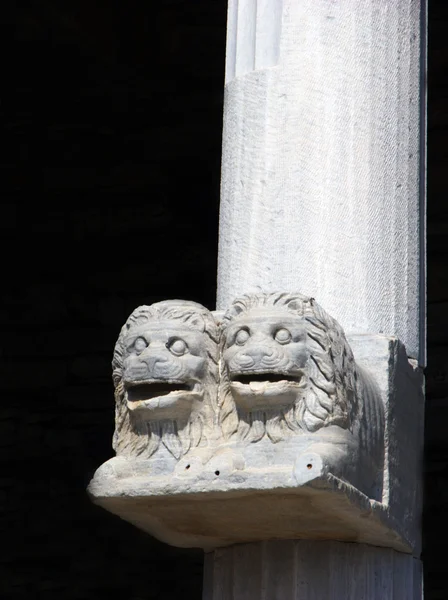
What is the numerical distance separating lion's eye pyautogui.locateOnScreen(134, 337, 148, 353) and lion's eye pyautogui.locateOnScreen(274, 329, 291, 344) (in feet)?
0.80

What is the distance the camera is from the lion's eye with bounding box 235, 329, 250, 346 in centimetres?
295

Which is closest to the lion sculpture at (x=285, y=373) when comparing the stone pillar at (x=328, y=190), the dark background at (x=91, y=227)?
the stone pillar at (x=328, y=190)

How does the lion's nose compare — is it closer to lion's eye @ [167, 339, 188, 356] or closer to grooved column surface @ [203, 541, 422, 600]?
lion's eye @ [167, 339, 188, 356]

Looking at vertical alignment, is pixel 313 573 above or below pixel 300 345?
below

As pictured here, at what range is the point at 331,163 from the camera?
331 cm

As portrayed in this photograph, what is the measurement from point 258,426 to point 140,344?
10.5 inches

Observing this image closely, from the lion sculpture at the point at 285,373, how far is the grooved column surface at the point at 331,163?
27 cm

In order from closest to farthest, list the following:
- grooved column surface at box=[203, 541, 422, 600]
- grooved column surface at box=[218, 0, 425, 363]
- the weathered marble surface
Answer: the weathered marble surface < grooved column surface at box=[203, 541, 422, 600] < grooved column surface at box=[218, 0, 425, 363]

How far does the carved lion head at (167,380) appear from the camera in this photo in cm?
300

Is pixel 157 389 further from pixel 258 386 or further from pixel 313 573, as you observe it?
pixel 313 573

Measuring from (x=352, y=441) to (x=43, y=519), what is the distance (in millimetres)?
4011

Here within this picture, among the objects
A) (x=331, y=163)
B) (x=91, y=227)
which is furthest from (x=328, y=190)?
(x=91, y=227)

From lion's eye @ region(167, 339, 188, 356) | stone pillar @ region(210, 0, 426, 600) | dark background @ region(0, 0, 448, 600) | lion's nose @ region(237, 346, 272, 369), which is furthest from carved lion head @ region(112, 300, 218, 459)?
dark background @ region(0, 0, 448, 600)

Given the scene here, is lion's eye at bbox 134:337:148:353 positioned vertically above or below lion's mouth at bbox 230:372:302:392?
above
